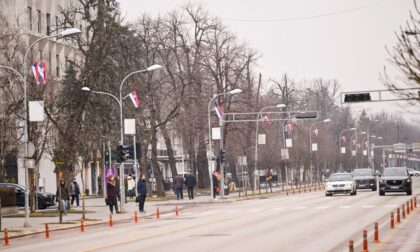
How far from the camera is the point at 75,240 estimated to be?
29.8m

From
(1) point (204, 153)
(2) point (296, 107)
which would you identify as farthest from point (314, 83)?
(1) point (204, 153)

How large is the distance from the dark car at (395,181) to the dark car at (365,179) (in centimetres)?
1199

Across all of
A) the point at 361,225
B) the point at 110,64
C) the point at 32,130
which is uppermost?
the point at 110,64

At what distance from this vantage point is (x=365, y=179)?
76.6 m

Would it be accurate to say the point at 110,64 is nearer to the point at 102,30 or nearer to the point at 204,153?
the point at 102,30

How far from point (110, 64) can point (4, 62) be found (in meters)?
8.72

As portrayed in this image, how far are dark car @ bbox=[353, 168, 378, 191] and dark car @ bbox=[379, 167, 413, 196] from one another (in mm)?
11987

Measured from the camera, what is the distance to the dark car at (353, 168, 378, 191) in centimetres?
7669

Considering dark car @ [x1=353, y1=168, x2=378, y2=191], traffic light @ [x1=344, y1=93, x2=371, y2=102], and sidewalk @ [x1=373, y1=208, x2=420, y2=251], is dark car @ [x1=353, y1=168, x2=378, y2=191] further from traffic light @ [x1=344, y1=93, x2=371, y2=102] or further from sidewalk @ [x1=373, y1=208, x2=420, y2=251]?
sidewalk @ [x1=373, y1=208, x2=420, y2=251]

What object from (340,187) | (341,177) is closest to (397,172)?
(340,187)

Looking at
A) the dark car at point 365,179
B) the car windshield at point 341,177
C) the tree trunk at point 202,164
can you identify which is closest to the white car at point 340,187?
the car windshield at point 341,177

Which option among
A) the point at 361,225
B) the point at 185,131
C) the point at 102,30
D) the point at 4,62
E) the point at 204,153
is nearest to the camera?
the point at 361,225

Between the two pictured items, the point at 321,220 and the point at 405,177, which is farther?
the point at 405,177

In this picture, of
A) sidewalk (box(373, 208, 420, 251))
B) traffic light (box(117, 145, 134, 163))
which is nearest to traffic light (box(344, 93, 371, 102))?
traffic light (box(117, 145, 134, 163))
